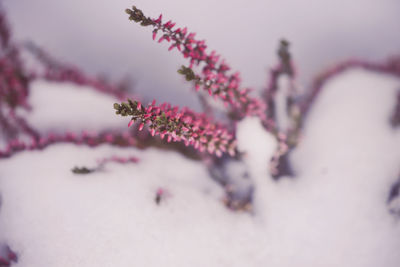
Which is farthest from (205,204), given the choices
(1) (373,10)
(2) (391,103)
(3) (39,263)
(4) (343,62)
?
(1) (373,10)

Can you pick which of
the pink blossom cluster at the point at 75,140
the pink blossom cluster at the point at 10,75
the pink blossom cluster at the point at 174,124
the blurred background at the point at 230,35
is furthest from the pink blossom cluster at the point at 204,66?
the pink blossom cluster at the point at 10,75

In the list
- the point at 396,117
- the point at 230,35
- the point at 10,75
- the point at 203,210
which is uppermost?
the point at 230,35

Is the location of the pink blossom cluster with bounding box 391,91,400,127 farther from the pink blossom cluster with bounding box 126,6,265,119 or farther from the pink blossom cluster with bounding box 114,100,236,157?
the pink blossom cluster with bounding box 114,100,236,157

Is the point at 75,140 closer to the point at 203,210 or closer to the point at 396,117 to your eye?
the point at 203,210

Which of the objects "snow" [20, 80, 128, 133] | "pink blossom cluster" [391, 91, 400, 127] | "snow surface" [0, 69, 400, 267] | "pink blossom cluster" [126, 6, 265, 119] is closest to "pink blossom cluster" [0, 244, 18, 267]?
"snow surface" [0, 69, 400, 267]

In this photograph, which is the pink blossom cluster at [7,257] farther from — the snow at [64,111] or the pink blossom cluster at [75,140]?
the snow at [64,111]

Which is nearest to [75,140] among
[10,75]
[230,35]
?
[10,75]

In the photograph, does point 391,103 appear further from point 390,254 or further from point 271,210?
point 271,210
